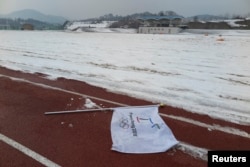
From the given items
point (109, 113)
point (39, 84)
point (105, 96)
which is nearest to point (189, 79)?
point (105, 96)

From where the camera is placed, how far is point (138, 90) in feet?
21.7

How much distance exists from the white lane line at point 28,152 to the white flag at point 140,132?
90 centimetres

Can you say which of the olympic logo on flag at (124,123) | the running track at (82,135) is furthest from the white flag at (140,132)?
the running track at (82,135)

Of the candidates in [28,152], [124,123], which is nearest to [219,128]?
[124,123]

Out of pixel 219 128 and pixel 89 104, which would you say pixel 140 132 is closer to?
pixel 219 128

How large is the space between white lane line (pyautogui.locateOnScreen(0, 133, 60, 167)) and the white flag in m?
0.90

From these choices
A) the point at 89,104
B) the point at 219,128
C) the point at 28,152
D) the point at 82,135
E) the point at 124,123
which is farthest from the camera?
the point at 89,104

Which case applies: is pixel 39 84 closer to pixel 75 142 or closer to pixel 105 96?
pixel 105 96

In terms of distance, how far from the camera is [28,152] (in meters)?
3.55

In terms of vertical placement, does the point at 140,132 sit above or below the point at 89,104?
below

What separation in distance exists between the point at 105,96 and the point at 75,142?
234 centimetres

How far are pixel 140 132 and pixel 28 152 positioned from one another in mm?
1709

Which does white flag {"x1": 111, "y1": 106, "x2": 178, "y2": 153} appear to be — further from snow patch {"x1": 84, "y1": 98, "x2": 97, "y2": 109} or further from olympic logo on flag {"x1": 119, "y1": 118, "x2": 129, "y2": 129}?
snow patch {"x1": 84, "y1": 98, "x2": 97, "y2": 109}

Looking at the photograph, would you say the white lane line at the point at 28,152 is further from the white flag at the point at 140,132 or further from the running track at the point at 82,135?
the white flag at the point at 140,132
